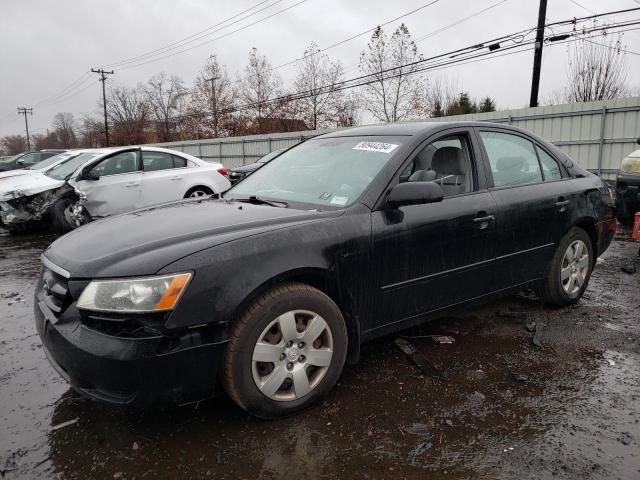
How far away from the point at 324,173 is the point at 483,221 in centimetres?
117

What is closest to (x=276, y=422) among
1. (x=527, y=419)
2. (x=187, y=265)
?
(x=187, y=265)

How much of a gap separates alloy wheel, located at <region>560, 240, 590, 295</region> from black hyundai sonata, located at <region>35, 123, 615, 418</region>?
0.06 meters

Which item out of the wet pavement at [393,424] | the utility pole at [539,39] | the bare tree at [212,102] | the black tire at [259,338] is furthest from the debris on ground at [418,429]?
Result: the bare tree at [212,102]

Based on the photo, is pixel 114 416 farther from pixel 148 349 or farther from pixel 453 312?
pixel 453 312

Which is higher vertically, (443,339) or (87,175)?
(87,175)

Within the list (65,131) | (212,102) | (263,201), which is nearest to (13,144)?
(65,131)

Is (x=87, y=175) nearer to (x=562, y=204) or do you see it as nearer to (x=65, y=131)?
(x=562, y=204)

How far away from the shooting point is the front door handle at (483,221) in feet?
10.9

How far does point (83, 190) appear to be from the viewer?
8.09 meters

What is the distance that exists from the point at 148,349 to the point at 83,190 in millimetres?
6929

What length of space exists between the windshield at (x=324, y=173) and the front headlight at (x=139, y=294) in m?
1.13

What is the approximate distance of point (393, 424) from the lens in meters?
2.52

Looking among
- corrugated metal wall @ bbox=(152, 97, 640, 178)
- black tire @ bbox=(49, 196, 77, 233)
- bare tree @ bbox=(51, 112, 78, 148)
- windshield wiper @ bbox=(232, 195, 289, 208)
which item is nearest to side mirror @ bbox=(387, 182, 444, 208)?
windshield wiper @ bbox=(232, 195, 289, 208)

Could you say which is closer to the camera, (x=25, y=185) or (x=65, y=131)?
(x=25, y=185)
